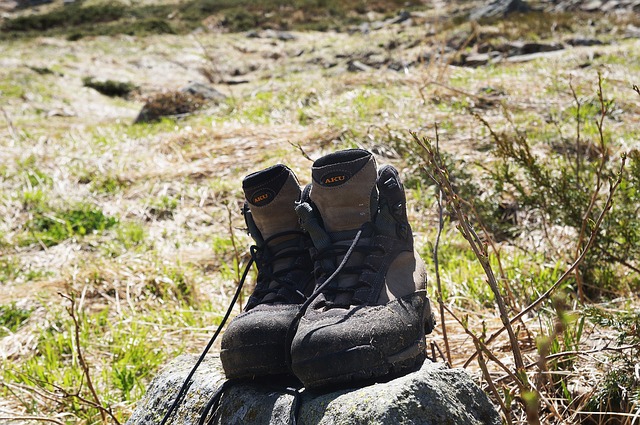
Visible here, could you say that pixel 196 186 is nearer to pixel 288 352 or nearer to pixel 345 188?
pixel 345 188

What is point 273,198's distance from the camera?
1729mm

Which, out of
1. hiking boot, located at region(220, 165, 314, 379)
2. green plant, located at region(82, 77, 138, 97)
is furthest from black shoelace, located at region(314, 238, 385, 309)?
green plant, located at region(82, 77, 138, 97)

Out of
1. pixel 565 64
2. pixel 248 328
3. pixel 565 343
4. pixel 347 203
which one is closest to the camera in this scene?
pixel 248 328

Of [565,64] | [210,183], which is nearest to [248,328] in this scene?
[210,183]

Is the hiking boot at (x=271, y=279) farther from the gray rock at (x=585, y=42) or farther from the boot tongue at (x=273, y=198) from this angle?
the gray rock at (x=585, y=42)

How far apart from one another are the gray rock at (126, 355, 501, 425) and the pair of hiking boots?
0.18 feet

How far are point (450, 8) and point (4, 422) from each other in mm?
25758

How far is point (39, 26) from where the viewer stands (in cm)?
2478

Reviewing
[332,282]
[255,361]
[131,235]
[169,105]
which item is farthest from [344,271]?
[169,105]

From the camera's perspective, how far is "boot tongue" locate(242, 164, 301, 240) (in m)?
1.72

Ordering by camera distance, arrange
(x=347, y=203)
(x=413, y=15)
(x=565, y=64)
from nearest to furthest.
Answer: (x=347, y=203) → (x=565, y=64) → (x=413, y=15)

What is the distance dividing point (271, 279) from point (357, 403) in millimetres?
574

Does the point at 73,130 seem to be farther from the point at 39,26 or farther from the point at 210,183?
the point at 39,26

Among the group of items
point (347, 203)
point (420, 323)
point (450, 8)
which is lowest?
point (450, 8)
